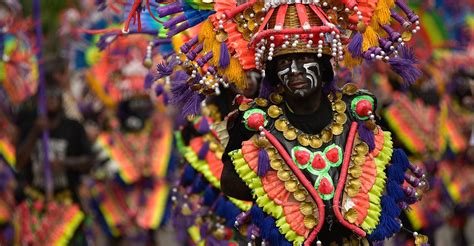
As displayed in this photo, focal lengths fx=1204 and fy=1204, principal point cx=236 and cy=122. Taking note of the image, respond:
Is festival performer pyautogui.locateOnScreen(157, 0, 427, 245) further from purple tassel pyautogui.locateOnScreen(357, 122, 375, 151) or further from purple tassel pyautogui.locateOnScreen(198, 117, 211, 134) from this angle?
purple tassel pyautogui.locateOnScreen(198, 117, 211, 134)

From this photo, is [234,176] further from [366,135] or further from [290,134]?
[366,135]

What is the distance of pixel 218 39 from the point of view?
568 centimetres

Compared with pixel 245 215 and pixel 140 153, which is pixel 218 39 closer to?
pixel 245 215

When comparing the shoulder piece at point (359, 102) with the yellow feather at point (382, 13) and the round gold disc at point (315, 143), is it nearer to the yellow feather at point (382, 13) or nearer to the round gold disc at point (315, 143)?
the round gold disc at point (315, 143)

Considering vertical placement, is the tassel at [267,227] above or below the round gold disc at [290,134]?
below

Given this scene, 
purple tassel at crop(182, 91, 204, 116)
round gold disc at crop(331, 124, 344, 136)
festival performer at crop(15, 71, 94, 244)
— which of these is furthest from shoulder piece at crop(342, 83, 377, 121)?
festival performer at crop(15, 71, 94, 244)

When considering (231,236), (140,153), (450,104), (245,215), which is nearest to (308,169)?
(245,215)

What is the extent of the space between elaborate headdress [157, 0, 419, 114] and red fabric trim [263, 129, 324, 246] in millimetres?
379

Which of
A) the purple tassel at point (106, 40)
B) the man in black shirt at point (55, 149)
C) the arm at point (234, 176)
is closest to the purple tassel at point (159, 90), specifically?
the purple tassel at point (106, 40)

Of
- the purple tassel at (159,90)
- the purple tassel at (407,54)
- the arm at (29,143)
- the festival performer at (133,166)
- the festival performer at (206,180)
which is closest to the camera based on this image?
the purple tassel at (407,54)

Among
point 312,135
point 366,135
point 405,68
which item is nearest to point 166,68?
point 312,135

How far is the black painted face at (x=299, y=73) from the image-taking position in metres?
5.47

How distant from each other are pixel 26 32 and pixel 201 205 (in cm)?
514

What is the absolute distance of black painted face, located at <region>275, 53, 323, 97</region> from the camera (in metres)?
5.47
